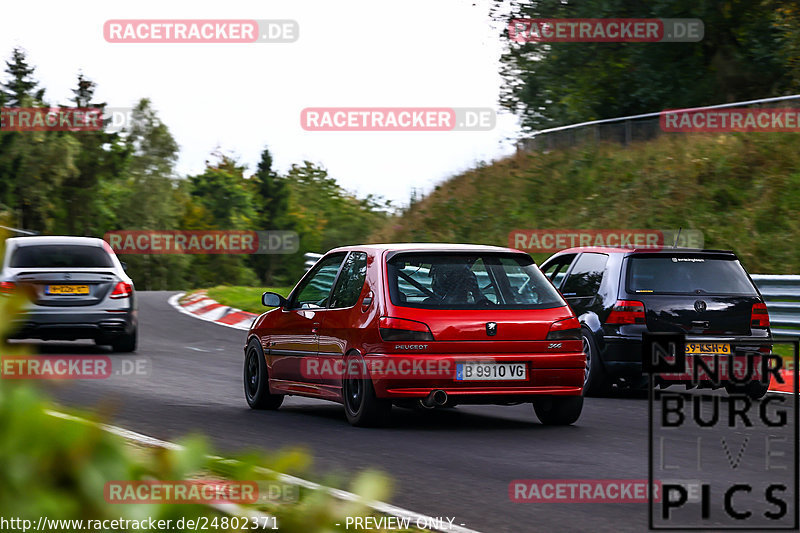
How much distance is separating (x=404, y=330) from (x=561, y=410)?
5.30 feet

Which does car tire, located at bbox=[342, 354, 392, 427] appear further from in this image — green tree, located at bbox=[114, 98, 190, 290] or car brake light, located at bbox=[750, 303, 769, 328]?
green tree, located at bbox=[114, 98, 190, 290]

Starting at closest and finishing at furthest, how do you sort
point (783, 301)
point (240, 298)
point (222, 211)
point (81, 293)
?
1. point (783, 301)
2. point (81, 293)
3. point (240, 298)
4. point (222, 211)

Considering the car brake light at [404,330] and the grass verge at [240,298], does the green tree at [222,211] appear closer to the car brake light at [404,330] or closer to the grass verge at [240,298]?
the grass verge at [240,298]

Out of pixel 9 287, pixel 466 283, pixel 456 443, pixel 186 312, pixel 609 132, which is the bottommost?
Result: pixel 456 443

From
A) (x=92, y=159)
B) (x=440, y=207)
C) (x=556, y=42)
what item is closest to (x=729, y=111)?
(x=440, y=207)

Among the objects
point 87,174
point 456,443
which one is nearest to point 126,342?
point 456,443

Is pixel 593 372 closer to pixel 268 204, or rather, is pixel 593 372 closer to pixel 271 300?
pixel 271 300

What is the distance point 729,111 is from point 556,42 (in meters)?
13.8

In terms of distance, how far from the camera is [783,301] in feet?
53.7

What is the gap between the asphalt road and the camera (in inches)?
259

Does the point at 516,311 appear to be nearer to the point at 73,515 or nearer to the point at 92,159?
the point at 73,515

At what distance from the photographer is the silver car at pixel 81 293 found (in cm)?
1664

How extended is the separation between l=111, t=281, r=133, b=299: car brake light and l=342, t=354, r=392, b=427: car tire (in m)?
7.78

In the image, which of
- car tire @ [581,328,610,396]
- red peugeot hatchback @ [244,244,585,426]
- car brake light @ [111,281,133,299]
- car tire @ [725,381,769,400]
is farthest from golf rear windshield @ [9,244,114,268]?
car tire @ [725,381,769,400]
